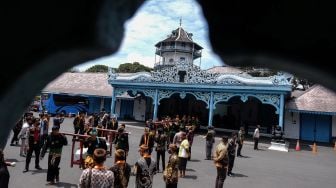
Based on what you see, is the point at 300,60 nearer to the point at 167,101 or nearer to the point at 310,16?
the point at 310,16

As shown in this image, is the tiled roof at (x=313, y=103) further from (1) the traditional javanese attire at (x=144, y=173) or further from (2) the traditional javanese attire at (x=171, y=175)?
(1) the traditional javanese attire at (x=144, y=173)

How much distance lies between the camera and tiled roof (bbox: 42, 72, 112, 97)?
30.8 m

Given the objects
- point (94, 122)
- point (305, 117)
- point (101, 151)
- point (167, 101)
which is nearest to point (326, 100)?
point (305, 117)

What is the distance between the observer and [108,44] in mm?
977

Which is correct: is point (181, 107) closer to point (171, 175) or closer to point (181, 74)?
point (181, 74)

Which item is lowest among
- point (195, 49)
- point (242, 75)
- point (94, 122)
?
point (94, 122)

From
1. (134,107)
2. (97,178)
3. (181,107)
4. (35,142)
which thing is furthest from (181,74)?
(97,178)

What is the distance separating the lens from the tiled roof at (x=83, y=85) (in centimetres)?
3076

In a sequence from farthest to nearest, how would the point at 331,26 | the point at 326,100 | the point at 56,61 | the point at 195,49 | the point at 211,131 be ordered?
1. the point at 195,49
2. the point at 326,100
3. the point at 211,131
4. the point at 56,61
5. the point at 331,26

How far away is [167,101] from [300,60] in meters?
29.5

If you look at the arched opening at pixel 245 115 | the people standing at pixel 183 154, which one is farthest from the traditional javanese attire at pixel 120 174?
the arched opening at pixel 245 115

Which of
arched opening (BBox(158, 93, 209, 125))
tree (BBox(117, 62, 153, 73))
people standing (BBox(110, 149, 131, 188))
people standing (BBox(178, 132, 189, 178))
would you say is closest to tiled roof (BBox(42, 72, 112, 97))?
arched opening (BBox(158, 93, 209, 125))

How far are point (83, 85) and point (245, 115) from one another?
1546 cm

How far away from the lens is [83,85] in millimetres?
32969
